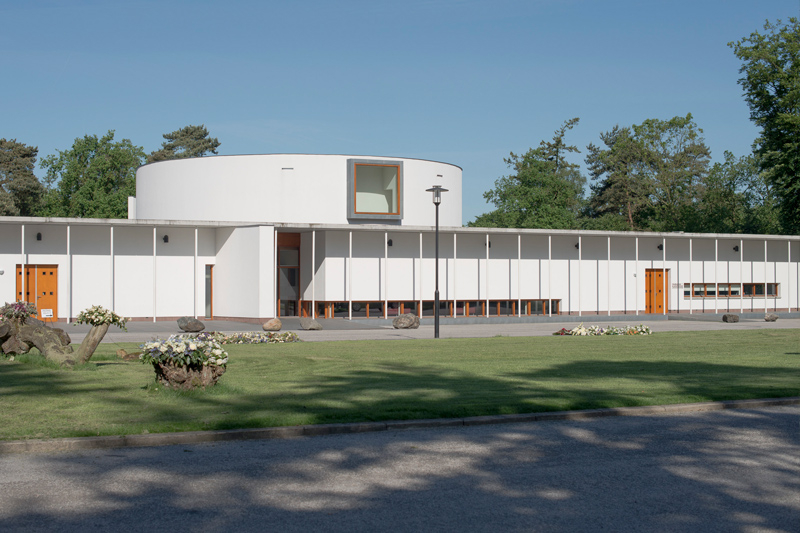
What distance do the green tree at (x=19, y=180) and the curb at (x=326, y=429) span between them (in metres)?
66.9

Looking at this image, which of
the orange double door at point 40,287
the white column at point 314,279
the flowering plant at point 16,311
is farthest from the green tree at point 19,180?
the flowering plant at point 16,311

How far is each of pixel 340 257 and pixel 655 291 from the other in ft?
57.5

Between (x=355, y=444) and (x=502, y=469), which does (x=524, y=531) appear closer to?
(x=502, y=469)

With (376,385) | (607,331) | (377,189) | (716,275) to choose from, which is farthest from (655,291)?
(376,385)

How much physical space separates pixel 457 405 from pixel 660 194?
72.7m

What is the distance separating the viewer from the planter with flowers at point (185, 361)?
11180mm

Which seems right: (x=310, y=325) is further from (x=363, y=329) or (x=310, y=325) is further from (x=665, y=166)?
(x=665, y=166)

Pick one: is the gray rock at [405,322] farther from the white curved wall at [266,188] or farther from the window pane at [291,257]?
the white curved wall at [266,188]

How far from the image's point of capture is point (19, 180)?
73938 millimetres

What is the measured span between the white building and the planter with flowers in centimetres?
2163

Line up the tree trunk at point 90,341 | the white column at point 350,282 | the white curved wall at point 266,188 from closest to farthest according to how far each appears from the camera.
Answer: the tree trunk at point 90,341, the white column at point 350,282, the white curved wall at point 266,188

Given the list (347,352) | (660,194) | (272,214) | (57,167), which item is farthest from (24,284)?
(660,194)

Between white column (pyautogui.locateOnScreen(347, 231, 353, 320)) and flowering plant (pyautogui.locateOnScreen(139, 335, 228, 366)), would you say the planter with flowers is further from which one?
white column (pyautogui.locateOnScreen(347, 231, 353, 320))

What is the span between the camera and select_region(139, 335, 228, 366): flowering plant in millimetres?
11148
